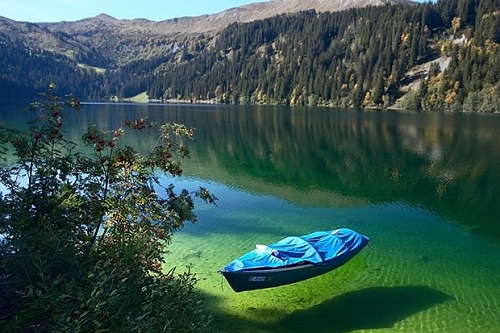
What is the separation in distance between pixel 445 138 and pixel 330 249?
60.8 metres

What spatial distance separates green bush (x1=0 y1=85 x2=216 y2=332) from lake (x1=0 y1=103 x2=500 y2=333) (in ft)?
22.8

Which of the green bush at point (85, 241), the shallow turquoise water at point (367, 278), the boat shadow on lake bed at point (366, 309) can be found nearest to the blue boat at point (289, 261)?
the shallow turquoise water at point (367, 278)

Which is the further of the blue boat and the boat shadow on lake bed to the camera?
the blue boat

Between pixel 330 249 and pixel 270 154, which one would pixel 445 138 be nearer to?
pixel 270 154

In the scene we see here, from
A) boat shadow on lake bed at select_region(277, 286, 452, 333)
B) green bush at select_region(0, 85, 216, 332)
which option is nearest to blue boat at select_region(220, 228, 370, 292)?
boat shadow on lake bed at select_region(277, 286, 452, 333)

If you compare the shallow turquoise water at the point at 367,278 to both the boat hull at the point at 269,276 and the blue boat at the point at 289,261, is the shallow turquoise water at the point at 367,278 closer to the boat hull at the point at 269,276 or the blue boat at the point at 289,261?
the boat hull at the point at 269,276

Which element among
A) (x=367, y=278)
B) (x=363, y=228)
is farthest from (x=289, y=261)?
(x=363, y=228)

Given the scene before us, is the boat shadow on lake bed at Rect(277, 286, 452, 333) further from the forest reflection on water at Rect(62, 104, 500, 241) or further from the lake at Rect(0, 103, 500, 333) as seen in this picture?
the forest reflection on water at Rect(62, 104, 500, 241)

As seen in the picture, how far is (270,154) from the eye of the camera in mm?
59094

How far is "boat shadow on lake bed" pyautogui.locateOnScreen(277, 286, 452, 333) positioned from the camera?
1634 centimetres

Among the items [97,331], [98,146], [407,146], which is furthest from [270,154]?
[97,331]

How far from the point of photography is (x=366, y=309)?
1762cm

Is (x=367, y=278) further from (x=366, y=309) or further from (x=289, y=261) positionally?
(x=289, y=261)

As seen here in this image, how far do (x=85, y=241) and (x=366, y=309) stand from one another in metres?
12.6
